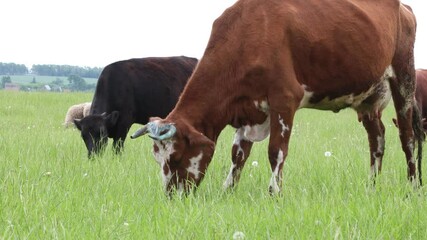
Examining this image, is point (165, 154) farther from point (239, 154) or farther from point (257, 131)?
point (239, 154)

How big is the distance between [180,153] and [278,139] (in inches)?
38.4

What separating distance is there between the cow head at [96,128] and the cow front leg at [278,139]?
4.42 meters

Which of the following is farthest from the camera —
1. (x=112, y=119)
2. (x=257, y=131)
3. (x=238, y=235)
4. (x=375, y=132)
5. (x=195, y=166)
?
(x=112, y=119)

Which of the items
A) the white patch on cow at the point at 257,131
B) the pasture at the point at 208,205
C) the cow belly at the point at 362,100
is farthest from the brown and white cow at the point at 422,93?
the white patch on cow at the point at 257,131

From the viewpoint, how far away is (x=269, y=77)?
602cm

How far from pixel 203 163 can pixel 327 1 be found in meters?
2.30

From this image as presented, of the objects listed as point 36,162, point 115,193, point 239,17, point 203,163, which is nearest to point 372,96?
point 239,17

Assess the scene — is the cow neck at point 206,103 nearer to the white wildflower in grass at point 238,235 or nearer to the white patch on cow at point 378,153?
the white patch on cow at point 378,153

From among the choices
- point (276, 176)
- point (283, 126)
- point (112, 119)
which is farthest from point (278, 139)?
point (112, 119)

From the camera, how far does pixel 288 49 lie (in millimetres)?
6219

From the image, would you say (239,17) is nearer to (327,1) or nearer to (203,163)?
(327,1)

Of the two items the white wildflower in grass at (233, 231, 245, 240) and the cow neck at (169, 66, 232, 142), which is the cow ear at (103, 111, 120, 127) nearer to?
the cow neck at (169, 66, 232, 142)

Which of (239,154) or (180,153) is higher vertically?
(180,153)

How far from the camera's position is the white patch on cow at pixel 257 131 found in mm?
6406
